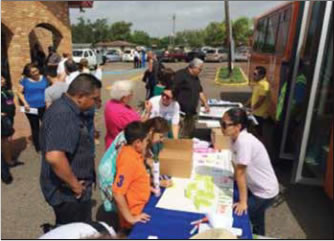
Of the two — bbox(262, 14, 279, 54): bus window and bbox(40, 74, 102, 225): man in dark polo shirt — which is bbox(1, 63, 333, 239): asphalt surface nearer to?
bbox(40, 74, 102, 225): man in dark polo shirt

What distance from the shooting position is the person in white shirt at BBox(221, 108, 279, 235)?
2.91m

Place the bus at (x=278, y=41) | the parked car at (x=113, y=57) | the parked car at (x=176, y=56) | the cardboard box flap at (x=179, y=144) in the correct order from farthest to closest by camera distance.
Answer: the parked car at (x=113, y=57)
the parked car at (x=176, y=56)
the bus at (x=278, y=41)
the cardboard box flap at (x=179, y=144)

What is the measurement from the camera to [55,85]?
18.4 ft

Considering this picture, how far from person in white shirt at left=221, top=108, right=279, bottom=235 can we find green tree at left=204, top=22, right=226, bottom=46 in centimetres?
7040

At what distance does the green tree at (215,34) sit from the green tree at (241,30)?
2502 millimetres

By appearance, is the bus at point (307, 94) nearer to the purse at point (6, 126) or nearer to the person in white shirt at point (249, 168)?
the person in white shirt at point (249, 168)

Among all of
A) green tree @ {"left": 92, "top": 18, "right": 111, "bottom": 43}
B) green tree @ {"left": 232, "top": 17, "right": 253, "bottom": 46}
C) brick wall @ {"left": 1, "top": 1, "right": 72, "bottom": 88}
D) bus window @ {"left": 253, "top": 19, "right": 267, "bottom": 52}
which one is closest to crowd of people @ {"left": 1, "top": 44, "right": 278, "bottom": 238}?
bus window @ {"left": 253, "top": 19, "right": 267, "bottom": 52}

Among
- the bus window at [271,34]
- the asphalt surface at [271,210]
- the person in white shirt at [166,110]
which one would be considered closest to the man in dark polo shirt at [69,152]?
the asphalt surface at [271,210]

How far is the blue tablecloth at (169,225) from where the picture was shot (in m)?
2.46

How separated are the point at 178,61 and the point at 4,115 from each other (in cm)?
3298

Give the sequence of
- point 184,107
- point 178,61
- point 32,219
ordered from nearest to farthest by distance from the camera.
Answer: point 32,219 → point 184,107 → point 178,61

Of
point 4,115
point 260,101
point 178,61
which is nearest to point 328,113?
point 260,101

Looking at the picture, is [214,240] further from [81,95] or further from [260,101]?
[260,101]

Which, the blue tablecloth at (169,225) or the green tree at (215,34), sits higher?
the green tree at (215,34)
